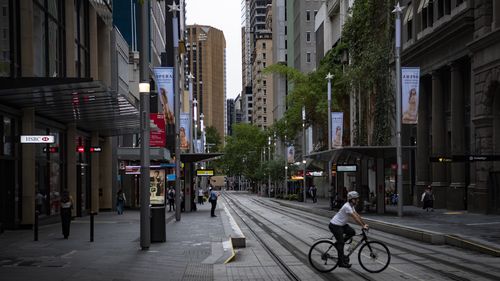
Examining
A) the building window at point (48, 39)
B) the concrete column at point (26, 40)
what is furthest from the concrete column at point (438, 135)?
the concrete column at point (26, 40)

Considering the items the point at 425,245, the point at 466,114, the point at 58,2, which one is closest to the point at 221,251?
the point at 425,245

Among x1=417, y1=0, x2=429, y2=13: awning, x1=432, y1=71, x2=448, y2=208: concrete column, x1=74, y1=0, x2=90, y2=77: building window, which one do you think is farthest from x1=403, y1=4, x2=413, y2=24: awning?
x1=74, y1=0, x2=90, y2=77: building window

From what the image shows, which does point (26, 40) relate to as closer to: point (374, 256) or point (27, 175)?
point (27, 175)

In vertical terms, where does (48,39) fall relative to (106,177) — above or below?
above

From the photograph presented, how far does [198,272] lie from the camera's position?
15.1 metres

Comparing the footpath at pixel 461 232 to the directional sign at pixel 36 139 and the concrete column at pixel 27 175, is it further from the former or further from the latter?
the concrete column at pixel 27 175

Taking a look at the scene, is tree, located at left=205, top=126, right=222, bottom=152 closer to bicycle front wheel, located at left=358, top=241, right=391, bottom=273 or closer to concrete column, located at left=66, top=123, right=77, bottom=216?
concrete column, located at left=66, top=123, right=77, bottom=216

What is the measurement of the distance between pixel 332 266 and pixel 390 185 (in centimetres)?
4812

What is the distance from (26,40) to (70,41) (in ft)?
24.8

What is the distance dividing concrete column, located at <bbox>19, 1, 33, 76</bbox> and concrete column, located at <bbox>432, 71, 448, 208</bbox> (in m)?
29.4

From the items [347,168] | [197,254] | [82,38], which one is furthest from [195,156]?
[197,254]

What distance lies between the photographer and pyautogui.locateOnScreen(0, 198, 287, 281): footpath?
14.3 m

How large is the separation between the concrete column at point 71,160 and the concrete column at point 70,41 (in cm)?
288

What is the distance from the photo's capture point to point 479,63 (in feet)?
124
